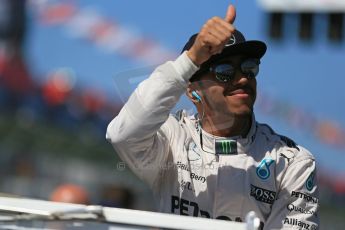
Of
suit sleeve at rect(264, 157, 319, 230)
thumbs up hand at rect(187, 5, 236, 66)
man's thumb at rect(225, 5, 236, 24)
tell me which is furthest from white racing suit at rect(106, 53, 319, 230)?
man's thumb at rect(225, 5, 236, 24)

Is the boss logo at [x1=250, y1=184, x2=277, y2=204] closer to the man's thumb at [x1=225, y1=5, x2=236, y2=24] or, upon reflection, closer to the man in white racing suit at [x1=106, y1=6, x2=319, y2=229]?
the man in white racing suit at [x1=106, y1=6, x2=319, y2=229]

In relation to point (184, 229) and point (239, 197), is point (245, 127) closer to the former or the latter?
point (239, 197)

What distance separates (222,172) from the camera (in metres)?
2.84

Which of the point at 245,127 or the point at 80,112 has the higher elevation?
the point at 245,127

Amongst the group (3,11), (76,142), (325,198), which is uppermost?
(3,11)

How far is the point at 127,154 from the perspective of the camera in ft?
9.02

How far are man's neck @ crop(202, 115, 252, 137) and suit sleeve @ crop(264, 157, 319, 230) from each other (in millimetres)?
200

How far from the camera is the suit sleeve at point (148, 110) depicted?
258 cm

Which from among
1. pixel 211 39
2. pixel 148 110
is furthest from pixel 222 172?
pixel 211 39

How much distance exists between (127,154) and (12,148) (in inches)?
734

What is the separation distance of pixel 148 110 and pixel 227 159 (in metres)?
0.40

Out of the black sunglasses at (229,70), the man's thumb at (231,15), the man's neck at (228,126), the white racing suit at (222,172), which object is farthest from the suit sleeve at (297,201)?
Answer: the man's thumb at (231,15)

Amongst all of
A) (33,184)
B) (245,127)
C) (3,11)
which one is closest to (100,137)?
(33,184)

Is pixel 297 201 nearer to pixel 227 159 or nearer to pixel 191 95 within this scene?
pixel 227 159
